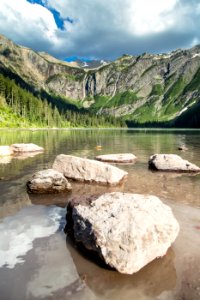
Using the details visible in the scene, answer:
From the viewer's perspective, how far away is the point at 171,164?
26.9 metres

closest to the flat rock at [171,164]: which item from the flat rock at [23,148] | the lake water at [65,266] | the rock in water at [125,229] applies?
the lake water at [65,266]

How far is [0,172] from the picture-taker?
997 inches

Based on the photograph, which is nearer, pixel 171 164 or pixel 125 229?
pixel 125 229

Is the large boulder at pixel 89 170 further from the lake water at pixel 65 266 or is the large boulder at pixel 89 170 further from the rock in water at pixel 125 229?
the rock in water at pixel 125 229

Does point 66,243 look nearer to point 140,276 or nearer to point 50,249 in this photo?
point 50,249

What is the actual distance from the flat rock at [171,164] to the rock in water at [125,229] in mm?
15770

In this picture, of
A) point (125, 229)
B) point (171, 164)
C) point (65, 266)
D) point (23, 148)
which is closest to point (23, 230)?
point (65, 266)

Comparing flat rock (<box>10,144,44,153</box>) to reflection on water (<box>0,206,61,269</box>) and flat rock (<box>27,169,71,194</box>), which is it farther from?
reflection on water (<box>0,206,61,269</box>)

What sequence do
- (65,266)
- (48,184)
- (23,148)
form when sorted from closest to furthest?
(65,266) < (48,184) < (23,148)

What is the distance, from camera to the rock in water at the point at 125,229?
8719 mm

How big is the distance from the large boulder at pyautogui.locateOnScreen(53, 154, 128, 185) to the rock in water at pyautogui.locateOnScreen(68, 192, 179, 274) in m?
9.15

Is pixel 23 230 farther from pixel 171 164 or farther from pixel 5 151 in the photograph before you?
pixel 5 151

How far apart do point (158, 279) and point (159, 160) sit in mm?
19925

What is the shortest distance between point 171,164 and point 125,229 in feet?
61.9
